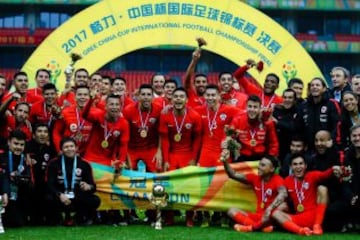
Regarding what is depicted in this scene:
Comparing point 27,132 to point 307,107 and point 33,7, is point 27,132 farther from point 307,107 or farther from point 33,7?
point 33,7

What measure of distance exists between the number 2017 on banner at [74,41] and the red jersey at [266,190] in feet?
15.6

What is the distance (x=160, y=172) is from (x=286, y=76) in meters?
3.75

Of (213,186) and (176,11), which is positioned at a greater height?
(176,11)

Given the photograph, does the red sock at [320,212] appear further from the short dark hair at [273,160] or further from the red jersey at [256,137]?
the red jersey at [256,137]

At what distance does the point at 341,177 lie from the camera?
27.1ft

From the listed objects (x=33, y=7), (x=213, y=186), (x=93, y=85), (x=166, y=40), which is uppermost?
(x=33, y=7)

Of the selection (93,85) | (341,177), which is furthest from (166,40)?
(341,177)

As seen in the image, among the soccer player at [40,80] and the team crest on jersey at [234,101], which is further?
the soccer player at [40,80]

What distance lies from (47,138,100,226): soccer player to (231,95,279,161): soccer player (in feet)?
6.35

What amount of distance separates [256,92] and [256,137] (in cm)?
177

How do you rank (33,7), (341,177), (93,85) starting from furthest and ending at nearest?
1. (33,7)
2. (93,85)
3. (341,177)

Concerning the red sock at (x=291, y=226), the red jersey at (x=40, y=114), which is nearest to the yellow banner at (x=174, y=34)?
the red jersey at (x=40, y=114)

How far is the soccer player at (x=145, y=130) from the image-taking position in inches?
358

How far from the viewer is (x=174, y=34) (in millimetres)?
12094
